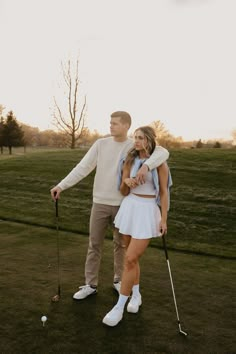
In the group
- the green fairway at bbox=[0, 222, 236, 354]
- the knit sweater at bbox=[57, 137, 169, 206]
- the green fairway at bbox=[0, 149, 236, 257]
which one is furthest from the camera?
the green fairway at bbox=[0, 149, 236, 257]

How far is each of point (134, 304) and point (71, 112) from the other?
27084 mm

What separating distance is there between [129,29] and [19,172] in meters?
7.17

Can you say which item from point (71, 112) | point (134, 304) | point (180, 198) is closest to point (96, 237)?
point (134, 304)

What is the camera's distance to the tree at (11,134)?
143ft

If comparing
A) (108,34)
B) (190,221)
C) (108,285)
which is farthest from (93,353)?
(108,34)

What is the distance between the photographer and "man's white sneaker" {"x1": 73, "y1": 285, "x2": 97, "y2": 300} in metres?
3.97

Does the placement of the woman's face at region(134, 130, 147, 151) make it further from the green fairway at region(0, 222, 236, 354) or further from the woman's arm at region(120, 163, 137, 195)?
the green fairway at region(0, 222, 236, 354)

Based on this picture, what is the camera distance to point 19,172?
14.7 meters

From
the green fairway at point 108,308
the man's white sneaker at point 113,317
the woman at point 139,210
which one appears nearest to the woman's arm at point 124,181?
the woman at point 139,210

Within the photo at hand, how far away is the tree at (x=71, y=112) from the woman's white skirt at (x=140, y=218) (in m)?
25.9

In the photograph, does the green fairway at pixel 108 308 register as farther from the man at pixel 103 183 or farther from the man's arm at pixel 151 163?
the man's arm at pixel 151 163

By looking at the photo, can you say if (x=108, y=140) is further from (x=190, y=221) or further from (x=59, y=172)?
(x=59, y=172)

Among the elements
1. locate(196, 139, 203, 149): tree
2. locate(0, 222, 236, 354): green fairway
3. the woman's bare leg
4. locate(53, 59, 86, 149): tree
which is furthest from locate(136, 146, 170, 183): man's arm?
locate(53, 59, 86, 149): tree

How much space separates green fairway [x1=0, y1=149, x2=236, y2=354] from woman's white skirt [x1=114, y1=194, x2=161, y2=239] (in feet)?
2.79
